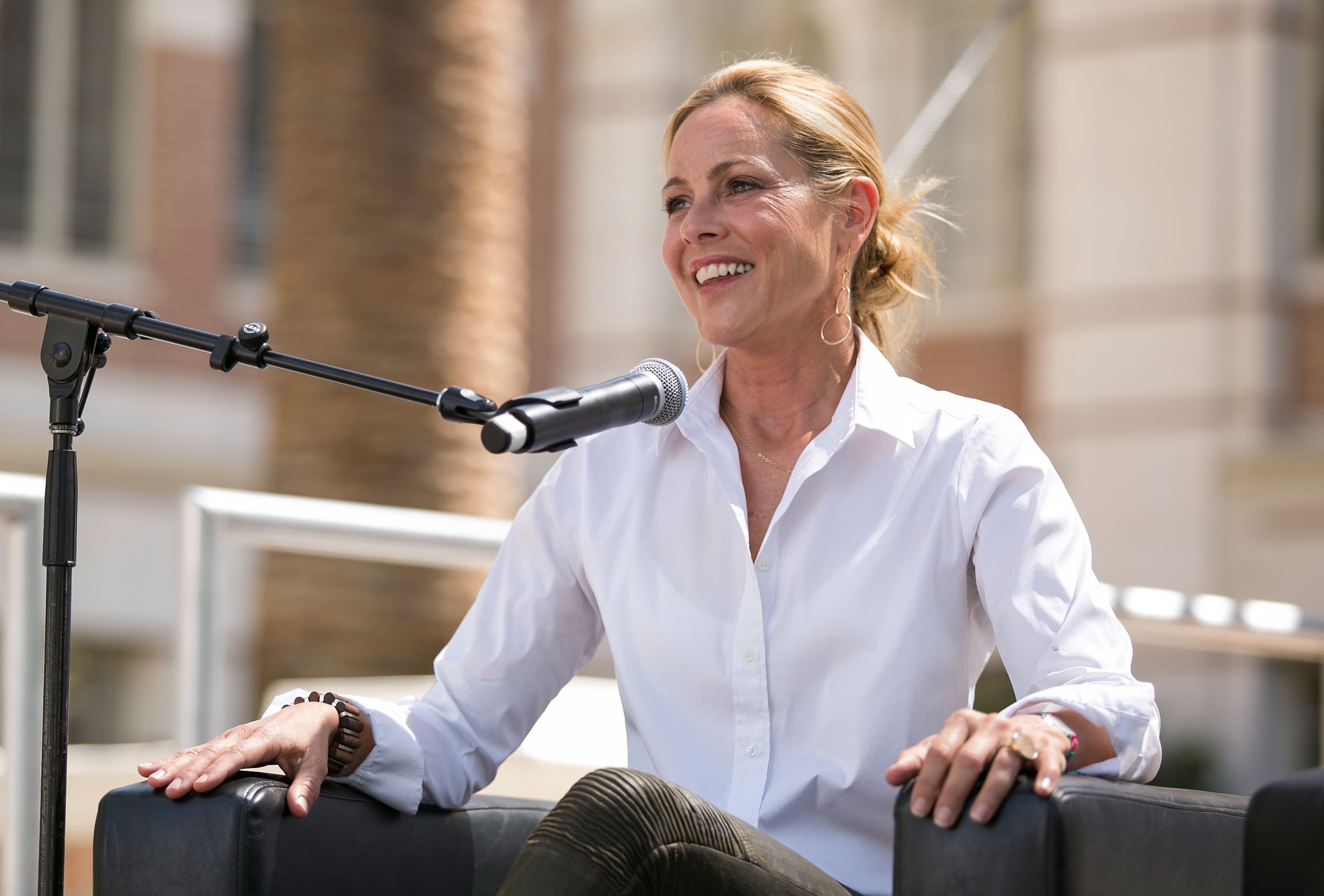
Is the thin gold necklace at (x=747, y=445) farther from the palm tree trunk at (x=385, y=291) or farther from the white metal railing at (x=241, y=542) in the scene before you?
the palm tree trunk at (x=385, y=291)

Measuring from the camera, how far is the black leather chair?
1487mm

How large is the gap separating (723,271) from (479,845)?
2.59 feet

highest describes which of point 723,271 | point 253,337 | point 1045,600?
point 723,271

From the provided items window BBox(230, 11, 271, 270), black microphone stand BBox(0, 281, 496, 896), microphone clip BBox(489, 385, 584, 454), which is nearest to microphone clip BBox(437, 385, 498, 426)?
microphone clip BBox(489, 385, 584, 454)

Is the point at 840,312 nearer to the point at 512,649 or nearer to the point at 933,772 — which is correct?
the point at 512,649

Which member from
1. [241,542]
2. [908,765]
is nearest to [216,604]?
[241,542]

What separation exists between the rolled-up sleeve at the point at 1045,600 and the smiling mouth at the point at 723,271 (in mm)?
370

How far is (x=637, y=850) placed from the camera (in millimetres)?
1509

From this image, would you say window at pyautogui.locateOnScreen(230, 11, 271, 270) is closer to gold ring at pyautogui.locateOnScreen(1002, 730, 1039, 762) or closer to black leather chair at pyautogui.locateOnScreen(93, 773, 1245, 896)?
black leather chair at pyautogui.locateOnScreen(93, 773, 1245, 896)

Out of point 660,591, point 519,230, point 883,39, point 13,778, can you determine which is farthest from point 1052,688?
point 883,39

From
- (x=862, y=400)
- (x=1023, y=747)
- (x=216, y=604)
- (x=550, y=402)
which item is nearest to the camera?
(x=550, y=402)

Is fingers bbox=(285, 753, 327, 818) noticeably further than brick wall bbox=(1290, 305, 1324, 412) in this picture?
No

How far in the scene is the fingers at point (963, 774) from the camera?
1.50 meters

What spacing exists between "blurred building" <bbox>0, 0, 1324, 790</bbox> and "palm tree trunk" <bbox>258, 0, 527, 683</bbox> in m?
1.31
